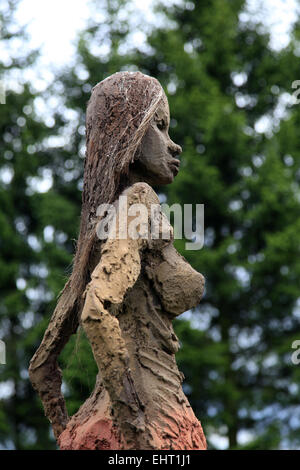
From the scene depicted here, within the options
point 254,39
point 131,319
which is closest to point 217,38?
point 254,39

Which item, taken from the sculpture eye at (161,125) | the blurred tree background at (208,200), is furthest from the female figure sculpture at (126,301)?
the blurred tree background at (208,200)

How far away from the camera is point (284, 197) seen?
11.2 metres

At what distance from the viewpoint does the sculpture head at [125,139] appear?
3.87 metres

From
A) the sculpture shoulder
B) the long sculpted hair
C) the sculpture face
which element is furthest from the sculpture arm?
the sculpture face

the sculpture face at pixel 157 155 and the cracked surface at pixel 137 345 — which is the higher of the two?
the sculpture face at pixel 157 155

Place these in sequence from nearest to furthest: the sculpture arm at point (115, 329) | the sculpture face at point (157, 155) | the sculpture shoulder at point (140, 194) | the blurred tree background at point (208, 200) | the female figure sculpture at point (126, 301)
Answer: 1. the sculpture arm at point (115, 329)
2. the female figure sculpture at point (126, 301)
3. the sculpture shoulder at point (140, 194)
4. the sculpture face at point (157, 155)
5. the blurred tree background at point (208, 200)

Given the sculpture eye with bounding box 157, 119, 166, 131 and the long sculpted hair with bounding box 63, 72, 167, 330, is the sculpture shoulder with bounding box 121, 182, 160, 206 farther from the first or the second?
the sculpture eye with bounding box 157, 119, 166, 131

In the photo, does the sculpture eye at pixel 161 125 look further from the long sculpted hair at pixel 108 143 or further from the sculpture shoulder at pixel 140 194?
the sculpture shoulder at pixel 140 194

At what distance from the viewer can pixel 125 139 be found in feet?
12.8

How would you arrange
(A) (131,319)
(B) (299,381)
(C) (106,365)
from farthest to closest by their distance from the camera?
(B) (299,381) < (A) (131,319) < (C) (106,365)

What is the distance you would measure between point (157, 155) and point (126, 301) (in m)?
0.82

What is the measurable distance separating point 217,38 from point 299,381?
5.97 m

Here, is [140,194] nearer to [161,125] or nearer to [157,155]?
[157,155]

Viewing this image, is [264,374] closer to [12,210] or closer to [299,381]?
[299,381]
